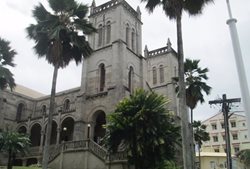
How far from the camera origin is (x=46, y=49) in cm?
2195

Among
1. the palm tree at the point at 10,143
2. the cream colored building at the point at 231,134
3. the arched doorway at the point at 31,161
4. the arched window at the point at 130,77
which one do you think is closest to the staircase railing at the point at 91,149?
the palm tree at the point at 10,143

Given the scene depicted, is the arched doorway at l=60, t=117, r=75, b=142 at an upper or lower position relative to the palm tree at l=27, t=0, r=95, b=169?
lower

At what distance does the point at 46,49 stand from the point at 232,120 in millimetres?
58610

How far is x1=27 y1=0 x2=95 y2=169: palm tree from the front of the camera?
69.2 ft

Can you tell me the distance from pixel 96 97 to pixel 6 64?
34.9 ft

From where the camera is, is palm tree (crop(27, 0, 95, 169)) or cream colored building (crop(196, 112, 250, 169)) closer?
palm tree (crop(27, 0, 95, 169))

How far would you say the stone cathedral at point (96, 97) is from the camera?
28.5 m

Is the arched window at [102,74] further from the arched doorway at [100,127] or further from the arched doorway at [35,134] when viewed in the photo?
the arched doorway at [35,134]

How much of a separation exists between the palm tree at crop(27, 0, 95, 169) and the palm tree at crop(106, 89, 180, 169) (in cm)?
555

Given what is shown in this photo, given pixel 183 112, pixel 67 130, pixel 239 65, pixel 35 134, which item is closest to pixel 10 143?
pixel 67 130

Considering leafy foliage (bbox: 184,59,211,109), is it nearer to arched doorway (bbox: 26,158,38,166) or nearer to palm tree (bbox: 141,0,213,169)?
palm tree (bbox: 141,0,213,169)

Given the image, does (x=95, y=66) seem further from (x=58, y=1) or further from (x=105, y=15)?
(x=58, y=1)

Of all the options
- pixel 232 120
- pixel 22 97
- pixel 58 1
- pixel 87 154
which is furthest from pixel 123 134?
pixel 232 120

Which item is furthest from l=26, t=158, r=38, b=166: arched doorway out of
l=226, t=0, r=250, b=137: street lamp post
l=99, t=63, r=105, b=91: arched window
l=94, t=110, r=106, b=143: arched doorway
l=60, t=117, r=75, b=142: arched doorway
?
l=226, t=0, r=250, b=137: street lamp post
